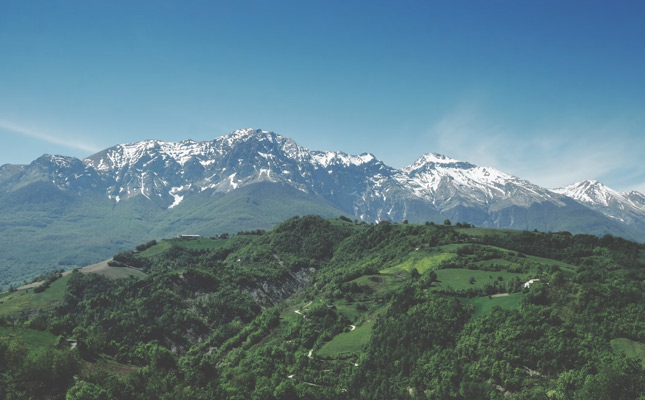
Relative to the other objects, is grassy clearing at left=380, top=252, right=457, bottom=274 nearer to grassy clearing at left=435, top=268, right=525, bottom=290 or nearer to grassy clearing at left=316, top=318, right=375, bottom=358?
grassy clearing at left=435, top=268, right=525, bottom=290

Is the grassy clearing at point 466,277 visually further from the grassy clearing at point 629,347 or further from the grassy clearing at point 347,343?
the grassy clearing at point 629,347

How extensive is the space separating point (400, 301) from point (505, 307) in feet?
108

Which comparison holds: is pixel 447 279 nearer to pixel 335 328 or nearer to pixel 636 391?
pixel 335 328

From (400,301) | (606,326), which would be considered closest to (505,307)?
(606,326)

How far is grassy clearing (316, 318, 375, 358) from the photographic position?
128m

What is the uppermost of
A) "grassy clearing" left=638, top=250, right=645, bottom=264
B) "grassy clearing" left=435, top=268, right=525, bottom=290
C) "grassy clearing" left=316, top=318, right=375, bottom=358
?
"grassy clearing" left=638, top=250, right=645, bottom=264

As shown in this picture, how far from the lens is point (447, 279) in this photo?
15862cm

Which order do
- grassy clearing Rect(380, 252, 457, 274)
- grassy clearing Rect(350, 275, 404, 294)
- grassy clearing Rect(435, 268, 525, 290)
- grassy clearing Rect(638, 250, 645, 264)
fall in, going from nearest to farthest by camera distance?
grassy clearing Rect(435, 268, 525, 290)
grassy clearing Rect(350, 275, 404, 294)
grassy clearing Rect(638, 250, 645, 264)
grassy clearing Rect(380, 252, 457, 274)

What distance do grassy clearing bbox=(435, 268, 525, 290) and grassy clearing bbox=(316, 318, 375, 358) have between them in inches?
1293

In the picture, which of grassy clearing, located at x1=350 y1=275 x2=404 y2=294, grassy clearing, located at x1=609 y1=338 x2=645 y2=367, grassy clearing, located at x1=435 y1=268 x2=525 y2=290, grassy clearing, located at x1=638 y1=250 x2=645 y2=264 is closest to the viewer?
grassy clearing, located at x1=609 y1=338 x2=645 y2=367

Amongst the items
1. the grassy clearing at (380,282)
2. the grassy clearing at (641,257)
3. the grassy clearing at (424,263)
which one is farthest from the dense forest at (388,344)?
the grassy clearing at (424,263)

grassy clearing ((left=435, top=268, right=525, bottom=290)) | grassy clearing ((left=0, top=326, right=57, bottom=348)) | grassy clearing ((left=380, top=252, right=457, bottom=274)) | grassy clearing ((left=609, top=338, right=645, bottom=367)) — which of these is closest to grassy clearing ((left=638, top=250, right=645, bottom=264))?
grassy clearing ((left=435, top=268, right=525, bottom=290))

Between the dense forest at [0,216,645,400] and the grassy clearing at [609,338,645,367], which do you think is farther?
the grassy clearing at [609,338,645,367]

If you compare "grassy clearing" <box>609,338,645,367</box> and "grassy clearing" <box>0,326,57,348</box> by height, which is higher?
"grassy clearing" <box>609,338,645,367</box>
